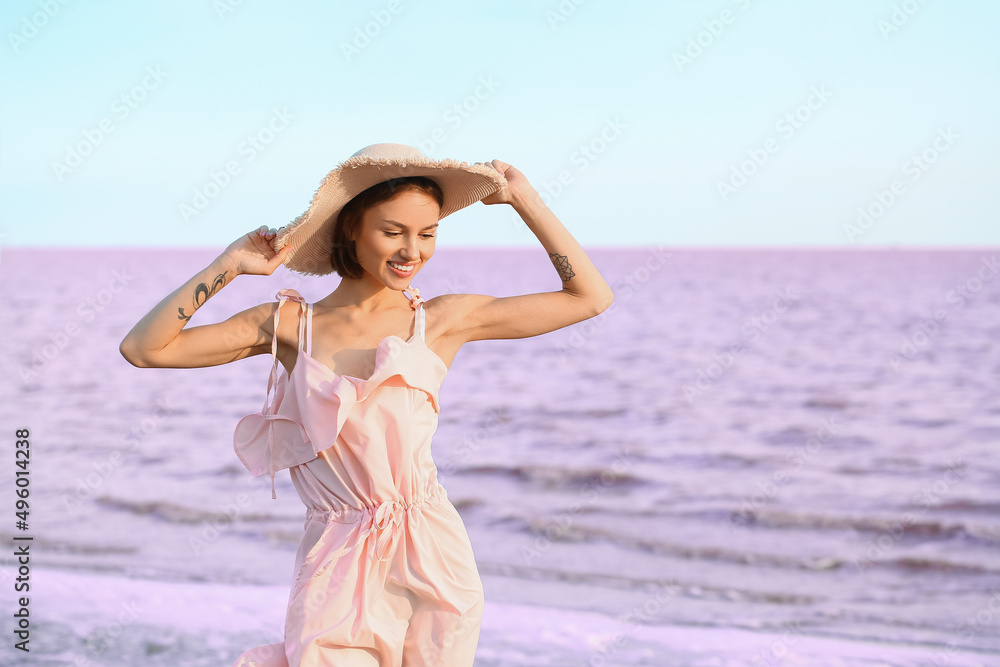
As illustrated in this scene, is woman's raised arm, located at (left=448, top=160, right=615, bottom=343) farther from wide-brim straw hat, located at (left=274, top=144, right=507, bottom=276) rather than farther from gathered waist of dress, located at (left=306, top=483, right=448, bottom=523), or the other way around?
gathered waist of dress, located at (left=306, top=483, right=448, bottom=523)

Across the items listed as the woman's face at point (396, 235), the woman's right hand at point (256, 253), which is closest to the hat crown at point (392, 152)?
the woman's face at point (396, 235)

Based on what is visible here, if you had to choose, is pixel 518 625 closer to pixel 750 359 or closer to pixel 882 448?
pixel 882 448

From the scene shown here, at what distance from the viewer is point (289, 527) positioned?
8.60 m

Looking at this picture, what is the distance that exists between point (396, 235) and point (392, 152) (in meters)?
0.22

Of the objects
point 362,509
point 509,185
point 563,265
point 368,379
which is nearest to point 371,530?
point 362,509

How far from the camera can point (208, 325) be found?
2.46 metres

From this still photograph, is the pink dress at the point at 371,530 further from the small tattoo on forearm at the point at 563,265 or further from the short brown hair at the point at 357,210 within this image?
the small tattoo on forearm at the point at 563,265

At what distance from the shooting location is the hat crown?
8.11ft

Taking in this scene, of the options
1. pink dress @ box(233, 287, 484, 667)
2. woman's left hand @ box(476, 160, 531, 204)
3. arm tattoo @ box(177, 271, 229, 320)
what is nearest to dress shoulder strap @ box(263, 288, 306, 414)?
pink dress @ box(233, 287, 484, 667)

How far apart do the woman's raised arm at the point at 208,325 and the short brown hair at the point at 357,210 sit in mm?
158

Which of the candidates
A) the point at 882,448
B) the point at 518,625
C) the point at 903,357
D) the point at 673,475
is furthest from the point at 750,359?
the point at 518,625

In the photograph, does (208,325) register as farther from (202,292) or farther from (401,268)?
(401,268)

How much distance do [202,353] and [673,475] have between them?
8.99m

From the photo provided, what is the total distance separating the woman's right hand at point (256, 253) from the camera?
2.54 metres
